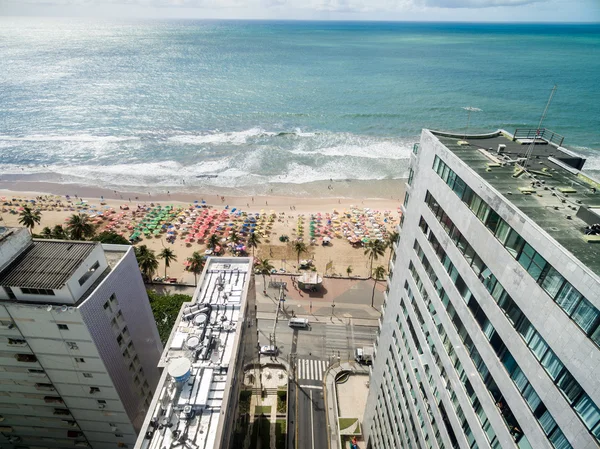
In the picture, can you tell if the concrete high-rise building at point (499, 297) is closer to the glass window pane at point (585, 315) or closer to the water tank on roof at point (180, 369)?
the glass window pane at point (585, 315)

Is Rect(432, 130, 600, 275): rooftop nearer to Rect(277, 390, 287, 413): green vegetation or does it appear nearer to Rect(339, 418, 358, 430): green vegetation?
Rect(339, 418, 358, 430): green vegetation

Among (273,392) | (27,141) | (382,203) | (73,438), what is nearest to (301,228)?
(382,203)

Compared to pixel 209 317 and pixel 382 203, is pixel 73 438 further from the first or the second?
pixel 382 203

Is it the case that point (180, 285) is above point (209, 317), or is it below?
above

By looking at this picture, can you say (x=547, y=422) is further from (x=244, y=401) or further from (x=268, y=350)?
(x=268, y=350)

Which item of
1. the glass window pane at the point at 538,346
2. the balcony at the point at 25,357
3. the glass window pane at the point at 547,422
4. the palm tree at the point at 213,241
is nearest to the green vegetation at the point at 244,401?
the balcony at the point at 25,357

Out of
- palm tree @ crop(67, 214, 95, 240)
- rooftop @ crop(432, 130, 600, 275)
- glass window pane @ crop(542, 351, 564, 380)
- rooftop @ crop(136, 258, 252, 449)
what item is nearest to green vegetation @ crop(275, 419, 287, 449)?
rooftop @ crop(136, 258, 252, 449)

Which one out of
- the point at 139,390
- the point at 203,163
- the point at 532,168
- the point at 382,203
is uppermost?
the point at 203,163
